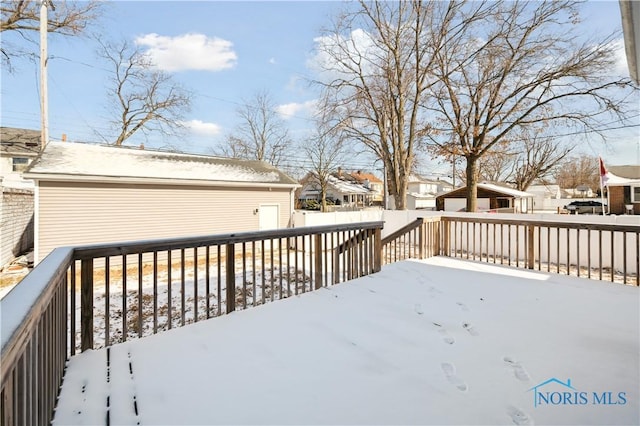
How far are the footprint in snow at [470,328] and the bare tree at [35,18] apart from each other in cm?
1543

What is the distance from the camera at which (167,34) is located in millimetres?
11195

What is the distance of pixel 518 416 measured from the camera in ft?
5.49

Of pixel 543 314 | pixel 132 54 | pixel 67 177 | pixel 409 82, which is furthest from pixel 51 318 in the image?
pixel 132 54

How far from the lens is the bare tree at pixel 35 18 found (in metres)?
10.8

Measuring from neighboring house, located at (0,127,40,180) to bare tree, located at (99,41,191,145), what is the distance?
16.0ft

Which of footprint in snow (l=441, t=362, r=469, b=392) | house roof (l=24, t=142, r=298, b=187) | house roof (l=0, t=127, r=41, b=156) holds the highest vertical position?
house roof (l=0, t=127, r=41, b=156)

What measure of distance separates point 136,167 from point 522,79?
528 inches

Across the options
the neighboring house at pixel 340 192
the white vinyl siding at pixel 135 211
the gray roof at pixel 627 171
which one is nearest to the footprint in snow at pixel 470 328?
the white vinyl siding at pixel 135 211

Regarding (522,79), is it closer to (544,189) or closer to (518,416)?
(518,416)

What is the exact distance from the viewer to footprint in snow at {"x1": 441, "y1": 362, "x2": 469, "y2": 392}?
6.29 feet

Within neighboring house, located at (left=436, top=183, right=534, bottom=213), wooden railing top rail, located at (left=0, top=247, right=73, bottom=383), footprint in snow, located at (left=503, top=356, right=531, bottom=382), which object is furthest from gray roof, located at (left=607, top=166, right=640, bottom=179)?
wooden railing top rail, located at (left=0, top=247, right=73, bottom=383)

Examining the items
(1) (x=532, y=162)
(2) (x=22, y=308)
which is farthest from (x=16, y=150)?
(1) (x=532, y=162)

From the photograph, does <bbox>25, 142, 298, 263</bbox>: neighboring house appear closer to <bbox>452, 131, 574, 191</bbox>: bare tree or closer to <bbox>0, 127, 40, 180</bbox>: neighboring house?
<bbox>0, 127, 40, 180</bbox>: neighboring house

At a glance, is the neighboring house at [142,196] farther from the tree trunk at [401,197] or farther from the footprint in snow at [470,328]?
the footprint in snow at [470,328]
